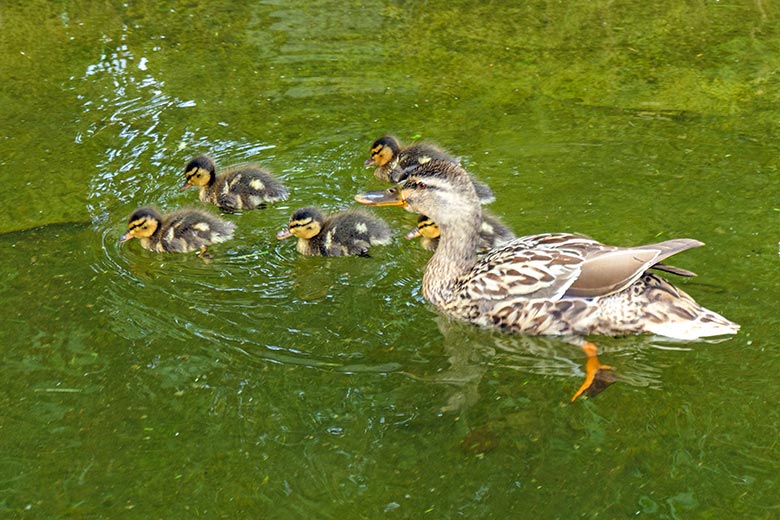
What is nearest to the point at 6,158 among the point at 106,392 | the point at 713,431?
the point at 106,392

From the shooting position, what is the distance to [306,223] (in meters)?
4.93

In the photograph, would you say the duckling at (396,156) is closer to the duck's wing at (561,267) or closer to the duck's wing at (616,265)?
the duck's wing at (561,267)

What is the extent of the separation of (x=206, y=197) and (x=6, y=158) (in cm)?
Result: 115

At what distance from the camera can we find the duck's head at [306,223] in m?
4.91

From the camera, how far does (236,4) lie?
292 inches

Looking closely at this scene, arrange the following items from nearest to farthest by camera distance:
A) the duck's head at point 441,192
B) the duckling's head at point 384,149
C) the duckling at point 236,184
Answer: the duck's head at point 441,192 < the duckling at point 236,184 < the duckling's head at point 384,149

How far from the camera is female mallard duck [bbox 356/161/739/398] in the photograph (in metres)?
4.11

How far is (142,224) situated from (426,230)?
53.4 inches

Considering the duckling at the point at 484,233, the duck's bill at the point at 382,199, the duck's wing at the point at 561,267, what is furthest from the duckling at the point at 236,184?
the duck's wing at the point at 561,267

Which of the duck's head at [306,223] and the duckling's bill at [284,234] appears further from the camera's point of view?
the duckling's bill at [284,234]

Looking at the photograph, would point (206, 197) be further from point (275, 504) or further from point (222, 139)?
point (275, 504)

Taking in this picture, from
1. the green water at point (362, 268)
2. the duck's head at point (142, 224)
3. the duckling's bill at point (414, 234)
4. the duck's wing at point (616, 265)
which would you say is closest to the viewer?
the green water at point (362, 268)

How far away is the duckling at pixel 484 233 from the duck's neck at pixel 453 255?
0.67 feet

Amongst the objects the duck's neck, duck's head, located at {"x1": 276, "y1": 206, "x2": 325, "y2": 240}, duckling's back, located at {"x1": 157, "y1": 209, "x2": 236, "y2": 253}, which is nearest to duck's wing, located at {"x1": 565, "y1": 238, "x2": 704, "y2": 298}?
the duck's neck
